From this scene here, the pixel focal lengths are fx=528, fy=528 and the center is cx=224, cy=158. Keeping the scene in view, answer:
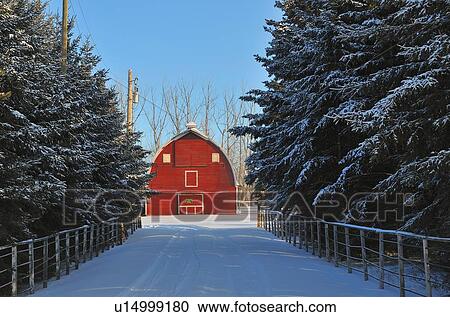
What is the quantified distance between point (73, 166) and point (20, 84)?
4.25 metres

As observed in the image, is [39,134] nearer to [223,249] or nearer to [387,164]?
[223,249]

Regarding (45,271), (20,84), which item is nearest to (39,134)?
(20,84)

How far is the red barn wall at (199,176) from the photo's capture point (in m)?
44.6

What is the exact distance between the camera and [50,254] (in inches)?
496

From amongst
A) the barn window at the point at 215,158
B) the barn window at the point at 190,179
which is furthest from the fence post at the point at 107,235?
the barn window at the point at 215,158

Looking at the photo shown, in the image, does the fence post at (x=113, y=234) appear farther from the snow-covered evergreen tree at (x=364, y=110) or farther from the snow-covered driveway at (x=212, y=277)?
the snow-covered evergreen tree at (x=364, y=110)

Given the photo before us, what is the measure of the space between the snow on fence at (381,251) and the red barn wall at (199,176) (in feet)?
69.6

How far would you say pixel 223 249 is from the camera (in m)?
15.0

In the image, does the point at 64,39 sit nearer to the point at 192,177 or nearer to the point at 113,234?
the point at 113,234

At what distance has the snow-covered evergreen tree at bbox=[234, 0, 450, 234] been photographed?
874 centimetres

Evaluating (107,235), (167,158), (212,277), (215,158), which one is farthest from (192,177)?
(212,277)

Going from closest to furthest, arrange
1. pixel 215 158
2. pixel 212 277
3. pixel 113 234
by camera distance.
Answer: pixel 212 277
pixel 113 234
pixel 215 158

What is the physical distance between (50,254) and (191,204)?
31865mm

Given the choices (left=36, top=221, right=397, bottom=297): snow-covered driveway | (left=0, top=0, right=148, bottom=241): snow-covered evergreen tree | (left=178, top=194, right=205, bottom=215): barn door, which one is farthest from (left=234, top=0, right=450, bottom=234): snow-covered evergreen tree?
(left=178, top=194, right=205, bottom=215): barn door
